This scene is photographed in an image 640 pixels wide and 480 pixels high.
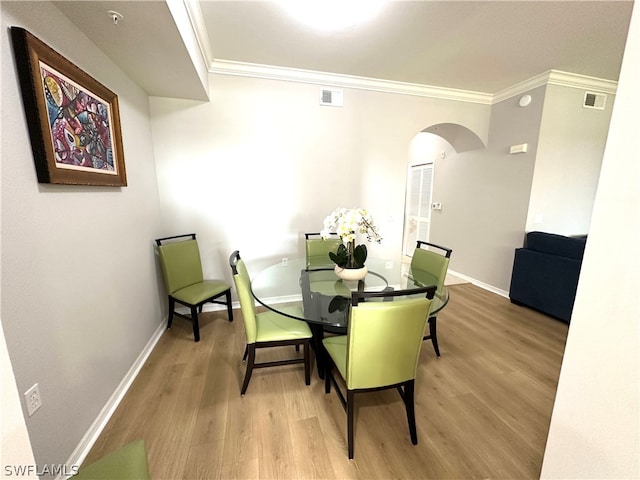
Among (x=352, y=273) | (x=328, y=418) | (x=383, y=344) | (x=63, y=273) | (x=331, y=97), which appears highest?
(x=331, y=97)

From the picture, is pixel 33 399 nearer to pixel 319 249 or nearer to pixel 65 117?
pixel 65 117

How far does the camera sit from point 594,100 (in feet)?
10.6

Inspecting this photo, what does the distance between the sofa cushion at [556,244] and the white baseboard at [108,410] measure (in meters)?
4.25

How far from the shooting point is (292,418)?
167cm

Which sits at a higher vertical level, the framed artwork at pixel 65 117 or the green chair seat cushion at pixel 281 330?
the framed artwork at pixel 65 117

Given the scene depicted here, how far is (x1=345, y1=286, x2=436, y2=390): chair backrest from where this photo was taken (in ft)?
4.08

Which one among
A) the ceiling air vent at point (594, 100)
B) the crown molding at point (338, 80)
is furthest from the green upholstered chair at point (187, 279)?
the ceiling air vent at point (594, 100)

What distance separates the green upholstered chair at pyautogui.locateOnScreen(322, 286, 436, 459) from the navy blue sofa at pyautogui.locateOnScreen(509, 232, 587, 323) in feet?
8.12

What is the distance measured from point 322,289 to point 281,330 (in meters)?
0.44

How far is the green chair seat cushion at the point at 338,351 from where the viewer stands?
4.87 ft

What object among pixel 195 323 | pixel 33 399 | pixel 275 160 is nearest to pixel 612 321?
pixel 33 399

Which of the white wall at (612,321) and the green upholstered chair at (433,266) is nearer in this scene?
the white wall at (612,321)

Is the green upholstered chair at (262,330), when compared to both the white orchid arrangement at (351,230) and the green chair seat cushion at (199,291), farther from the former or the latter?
the green chair seat cushion at (199,291)

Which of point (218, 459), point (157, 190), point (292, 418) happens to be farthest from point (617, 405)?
point (157, 190)
